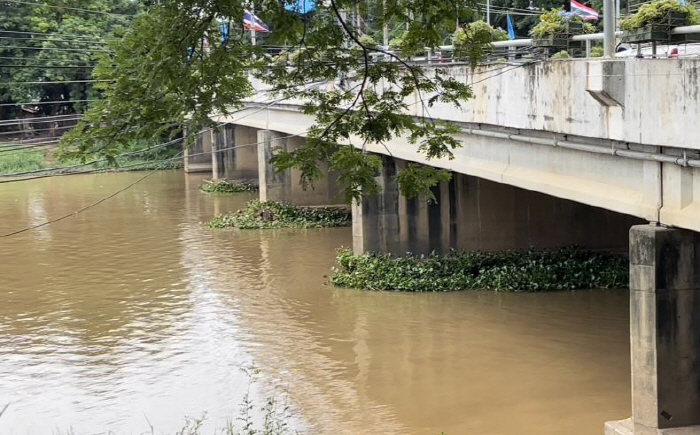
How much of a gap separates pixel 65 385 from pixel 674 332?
875 cm

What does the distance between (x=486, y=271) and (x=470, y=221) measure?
174 cm

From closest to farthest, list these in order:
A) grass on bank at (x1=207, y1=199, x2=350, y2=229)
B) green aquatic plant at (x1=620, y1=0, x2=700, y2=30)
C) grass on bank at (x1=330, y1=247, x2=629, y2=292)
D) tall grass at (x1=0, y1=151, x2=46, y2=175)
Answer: green aquatic plant at (x1=620, y1=0, x2=700, y2=30) → grass on bank at (x1=330, y1=247, x2=629, y2=292) → grass on bank at (x1=207, y1=199, x2=350, y2=229) → tall grass at (x1=0, y1=151, x2=46, y2=175)

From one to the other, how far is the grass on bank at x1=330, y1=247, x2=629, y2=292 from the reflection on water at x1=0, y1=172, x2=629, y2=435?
0.45 metres

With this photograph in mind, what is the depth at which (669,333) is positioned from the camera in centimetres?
1062

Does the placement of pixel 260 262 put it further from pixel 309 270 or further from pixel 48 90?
pixel 48 90

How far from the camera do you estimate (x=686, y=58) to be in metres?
10.1

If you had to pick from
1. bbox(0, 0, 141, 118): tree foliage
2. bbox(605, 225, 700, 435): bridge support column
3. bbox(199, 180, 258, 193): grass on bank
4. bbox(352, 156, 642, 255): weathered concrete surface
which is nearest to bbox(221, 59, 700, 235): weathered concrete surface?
bbox(605, 225, 700, 435): bridge support column

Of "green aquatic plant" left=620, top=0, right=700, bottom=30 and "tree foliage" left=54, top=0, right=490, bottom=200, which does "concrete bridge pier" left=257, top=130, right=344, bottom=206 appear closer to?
"green aquatic plant" left=620, top=0, right=700, bottom=30

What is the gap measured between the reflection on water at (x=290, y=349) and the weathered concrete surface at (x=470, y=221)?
187 cm

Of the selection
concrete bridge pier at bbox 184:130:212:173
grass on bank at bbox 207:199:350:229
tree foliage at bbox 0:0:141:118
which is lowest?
grass on bank at bbox 207:199:350:229

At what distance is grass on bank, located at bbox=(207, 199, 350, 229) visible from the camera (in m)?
30.0

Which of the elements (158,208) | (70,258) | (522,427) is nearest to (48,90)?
(158,208)

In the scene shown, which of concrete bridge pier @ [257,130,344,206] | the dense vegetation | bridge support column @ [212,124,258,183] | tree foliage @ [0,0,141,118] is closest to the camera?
the dense vegetation

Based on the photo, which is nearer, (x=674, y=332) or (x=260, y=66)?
(x=260, y=66)
